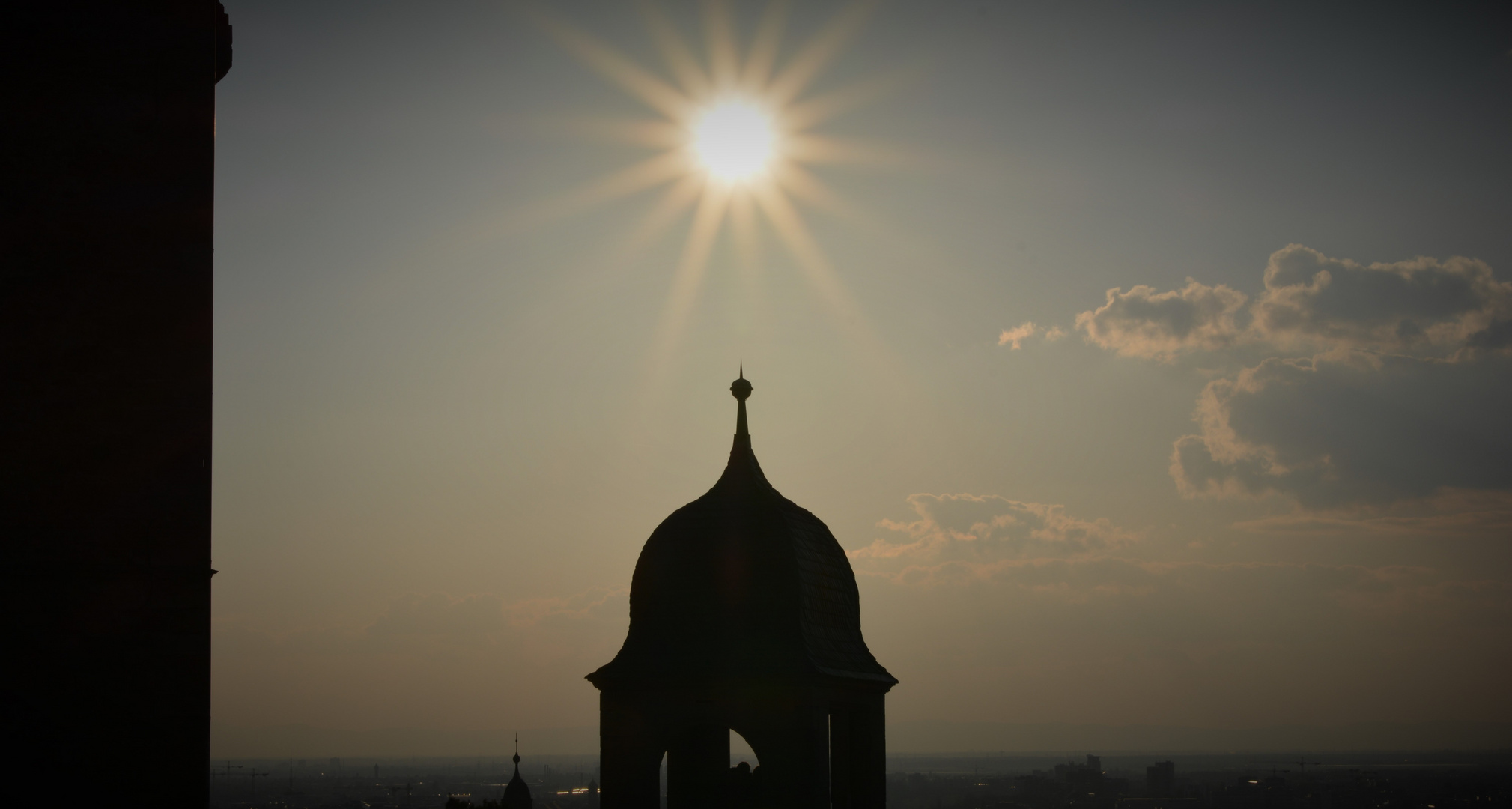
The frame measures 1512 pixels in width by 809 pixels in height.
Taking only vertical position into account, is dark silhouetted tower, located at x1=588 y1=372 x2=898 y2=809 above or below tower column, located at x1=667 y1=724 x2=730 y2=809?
above

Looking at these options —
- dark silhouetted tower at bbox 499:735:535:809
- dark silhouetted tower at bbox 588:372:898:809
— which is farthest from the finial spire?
dark silhouetted tower at bbox 499:735:535:809

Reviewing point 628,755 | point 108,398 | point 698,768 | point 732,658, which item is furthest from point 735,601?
point 108,398

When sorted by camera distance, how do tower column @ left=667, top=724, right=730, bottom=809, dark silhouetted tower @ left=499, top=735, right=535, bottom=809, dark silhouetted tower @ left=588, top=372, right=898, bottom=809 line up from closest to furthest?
dark silhouetted tower @ left=588, top=372, right=898, bottom=809
tower column @ left=667, top=724, right=730, bottom=809
dark silhouetted tower @ left=499, top=735, right=535, bottom=809

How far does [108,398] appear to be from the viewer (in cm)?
1850

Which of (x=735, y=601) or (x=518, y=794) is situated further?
(x=518, y=794)

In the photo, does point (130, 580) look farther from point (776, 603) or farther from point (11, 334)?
point (776, 603)

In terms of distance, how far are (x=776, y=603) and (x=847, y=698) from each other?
102 inches

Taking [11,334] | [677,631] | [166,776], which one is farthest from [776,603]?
[11,334]

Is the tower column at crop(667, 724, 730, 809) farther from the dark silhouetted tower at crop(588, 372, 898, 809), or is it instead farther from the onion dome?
the onion dome

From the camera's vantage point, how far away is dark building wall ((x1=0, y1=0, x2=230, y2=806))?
59.2 ft

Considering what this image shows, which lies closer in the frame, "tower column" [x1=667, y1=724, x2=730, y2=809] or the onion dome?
the onion dome

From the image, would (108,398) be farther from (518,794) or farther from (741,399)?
(518,794)

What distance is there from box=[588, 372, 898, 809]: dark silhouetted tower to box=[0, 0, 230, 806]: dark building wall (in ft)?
28.8

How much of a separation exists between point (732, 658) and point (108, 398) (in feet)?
35.8
